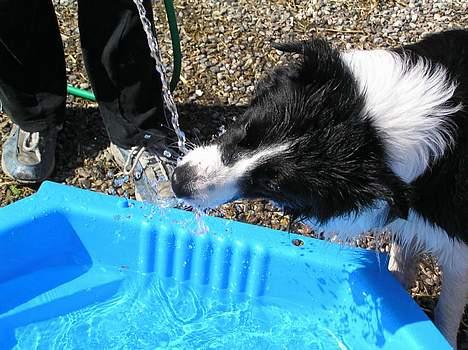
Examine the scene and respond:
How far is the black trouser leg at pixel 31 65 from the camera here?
3.04 meters

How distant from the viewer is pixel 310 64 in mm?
2285

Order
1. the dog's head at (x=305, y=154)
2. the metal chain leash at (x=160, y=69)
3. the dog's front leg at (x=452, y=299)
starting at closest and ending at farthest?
1. the dog's head at (x=305, y=154)
2. the dog's front leg at (x=452, y=299)
3. the metal chain leash at (x=160, y=69)

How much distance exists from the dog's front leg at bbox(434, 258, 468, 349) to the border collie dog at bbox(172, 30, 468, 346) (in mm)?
344

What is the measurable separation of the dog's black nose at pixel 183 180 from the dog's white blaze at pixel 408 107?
1.89 feet

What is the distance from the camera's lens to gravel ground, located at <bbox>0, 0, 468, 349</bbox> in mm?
3453

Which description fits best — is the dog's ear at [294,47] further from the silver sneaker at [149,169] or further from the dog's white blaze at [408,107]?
the silver sneaker at [149,169]

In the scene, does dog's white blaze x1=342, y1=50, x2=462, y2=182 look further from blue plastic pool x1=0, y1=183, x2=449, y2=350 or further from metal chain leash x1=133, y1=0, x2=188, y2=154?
metal chain leash x1=133, y1=0, x2=188, y2=154

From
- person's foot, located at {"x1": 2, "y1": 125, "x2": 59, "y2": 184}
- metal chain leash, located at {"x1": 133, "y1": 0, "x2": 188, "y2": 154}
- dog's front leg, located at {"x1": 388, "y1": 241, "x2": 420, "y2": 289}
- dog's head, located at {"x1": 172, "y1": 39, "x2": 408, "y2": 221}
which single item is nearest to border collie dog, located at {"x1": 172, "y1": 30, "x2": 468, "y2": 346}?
dog's head, located at {"x1": 172, "y1": 39, "x2": 408, "y2": 221}

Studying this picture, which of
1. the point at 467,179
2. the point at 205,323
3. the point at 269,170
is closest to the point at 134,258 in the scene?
the point at 205,323

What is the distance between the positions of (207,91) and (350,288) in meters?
1.50

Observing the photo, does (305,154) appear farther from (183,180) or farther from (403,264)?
(403,264)

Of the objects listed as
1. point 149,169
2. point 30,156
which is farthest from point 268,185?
point 30,156

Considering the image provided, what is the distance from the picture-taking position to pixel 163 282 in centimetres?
315

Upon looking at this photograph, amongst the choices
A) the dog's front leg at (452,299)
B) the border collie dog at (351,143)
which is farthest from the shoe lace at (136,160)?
the dog's front leg at (452,299)
